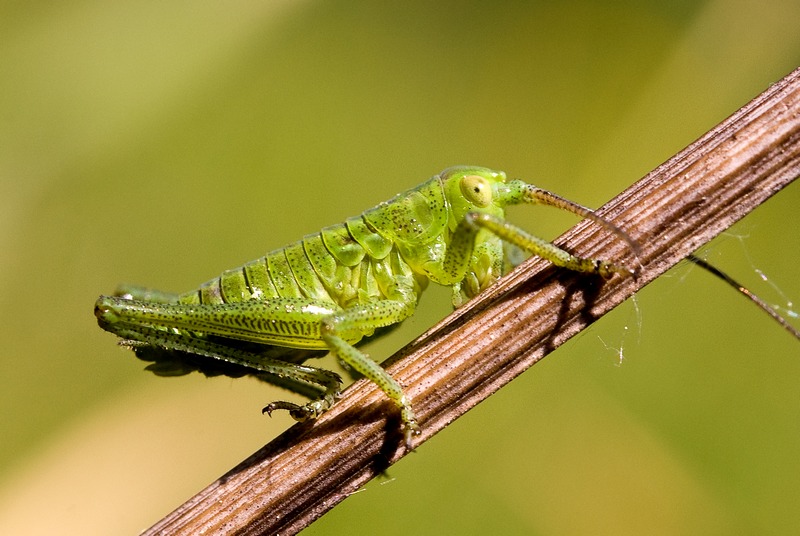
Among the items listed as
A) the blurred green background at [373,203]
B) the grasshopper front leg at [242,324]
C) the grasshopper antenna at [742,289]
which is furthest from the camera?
the blurred green background at [373,203]

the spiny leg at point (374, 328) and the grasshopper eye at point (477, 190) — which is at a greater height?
the grasshopper eye at point (477, 190)

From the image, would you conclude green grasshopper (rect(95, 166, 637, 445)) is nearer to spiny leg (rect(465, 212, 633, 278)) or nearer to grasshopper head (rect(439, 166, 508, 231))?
grasshopper head (rect(439, 166, 508, 231))

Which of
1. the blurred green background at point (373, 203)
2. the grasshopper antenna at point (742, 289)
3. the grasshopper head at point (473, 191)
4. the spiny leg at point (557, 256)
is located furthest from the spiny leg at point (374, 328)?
the grasshopper antenna at point (742, 289)

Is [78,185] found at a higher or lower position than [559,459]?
higher

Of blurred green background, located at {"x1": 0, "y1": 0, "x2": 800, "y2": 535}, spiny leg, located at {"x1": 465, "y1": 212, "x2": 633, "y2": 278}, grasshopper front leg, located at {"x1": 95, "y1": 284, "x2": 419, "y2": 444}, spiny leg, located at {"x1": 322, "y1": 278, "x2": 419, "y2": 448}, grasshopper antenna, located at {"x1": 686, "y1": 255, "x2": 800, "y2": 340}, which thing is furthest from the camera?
blurred green background, located at {"x1": 0, "y1": 0, "x2": 800, "y2": 535}

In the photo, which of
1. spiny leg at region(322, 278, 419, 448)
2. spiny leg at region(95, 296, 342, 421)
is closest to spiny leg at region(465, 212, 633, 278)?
spiny leg at region(322, 278, 419, 448)

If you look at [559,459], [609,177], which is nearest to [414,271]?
[559,459]

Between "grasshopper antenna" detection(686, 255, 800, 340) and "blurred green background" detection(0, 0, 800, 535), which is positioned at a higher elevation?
"blurred green background" detection(0, 0, 800, 535)

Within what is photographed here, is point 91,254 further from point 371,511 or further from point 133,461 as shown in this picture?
point 371,511

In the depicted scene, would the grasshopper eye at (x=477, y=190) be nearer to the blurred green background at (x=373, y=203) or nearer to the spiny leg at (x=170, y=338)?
the blurred green background at (x=373, y=203)
